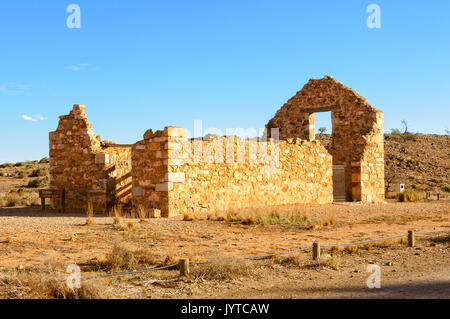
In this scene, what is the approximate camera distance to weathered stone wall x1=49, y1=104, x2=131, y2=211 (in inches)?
586

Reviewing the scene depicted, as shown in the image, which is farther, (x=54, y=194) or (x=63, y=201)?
(x=54, y=194)

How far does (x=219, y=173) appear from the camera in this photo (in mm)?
14164

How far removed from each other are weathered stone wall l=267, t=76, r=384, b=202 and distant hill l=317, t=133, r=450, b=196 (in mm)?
7329

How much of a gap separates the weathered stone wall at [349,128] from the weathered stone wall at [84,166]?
822 cm

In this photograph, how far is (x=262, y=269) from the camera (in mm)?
7062

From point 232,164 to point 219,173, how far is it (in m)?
0.63

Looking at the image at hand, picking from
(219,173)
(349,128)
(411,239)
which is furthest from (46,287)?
(349,128)

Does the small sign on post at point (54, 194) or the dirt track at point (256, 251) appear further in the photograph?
the small sign on post at point (54, 194)

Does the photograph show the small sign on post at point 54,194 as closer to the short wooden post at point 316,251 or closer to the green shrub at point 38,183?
the short wooden post at point 316,251

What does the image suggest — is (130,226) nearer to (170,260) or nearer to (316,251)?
(170,260)

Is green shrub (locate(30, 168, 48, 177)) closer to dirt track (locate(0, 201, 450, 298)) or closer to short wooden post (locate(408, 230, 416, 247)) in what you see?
dirt track (locate(0, 201, 450, 298))

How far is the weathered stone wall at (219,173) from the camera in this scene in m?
12.9

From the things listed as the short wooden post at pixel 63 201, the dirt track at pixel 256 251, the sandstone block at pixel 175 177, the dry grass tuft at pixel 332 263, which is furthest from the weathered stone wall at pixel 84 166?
the dry grass tuft at pixel 332 263

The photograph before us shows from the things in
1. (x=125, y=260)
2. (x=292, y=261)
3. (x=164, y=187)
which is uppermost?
(x=164, y=187)
